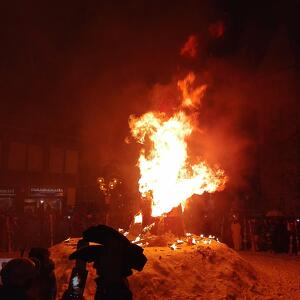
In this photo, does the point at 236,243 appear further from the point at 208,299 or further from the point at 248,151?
the point at 248,151

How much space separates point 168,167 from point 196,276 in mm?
4621

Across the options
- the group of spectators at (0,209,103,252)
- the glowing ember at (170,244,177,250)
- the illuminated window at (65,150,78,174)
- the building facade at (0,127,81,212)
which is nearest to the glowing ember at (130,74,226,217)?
the glowing ember at (170,244,177,250)

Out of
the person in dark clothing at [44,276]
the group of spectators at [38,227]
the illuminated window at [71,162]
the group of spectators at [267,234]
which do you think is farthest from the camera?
the illuminated window at [71,162]

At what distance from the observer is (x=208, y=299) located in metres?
8.88

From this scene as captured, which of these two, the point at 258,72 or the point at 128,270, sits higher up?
the point at 258,72

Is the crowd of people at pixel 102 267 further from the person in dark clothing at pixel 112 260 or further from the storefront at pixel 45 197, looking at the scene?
the storefront at pixel 45 197

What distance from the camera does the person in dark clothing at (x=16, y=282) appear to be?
Result: 3.25 metres

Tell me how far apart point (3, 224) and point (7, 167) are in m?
11.2

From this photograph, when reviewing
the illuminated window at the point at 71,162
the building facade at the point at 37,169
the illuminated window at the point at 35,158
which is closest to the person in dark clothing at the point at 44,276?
the building facade at the point at 37,169

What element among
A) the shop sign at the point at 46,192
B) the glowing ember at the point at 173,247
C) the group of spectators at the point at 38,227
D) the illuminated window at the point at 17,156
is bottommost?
the glowing ember at the point at 173,247

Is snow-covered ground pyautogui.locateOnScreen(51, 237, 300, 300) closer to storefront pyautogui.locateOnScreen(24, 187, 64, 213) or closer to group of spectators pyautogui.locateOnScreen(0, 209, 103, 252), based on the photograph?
group of spectators pyautogui.locateOnScreen(0, 209, 103, 252)

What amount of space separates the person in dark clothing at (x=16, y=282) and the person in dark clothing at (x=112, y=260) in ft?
1.61

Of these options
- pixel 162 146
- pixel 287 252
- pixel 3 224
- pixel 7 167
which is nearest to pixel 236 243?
pixel 287 252

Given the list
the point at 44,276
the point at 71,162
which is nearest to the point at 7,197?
the point at 71,162
